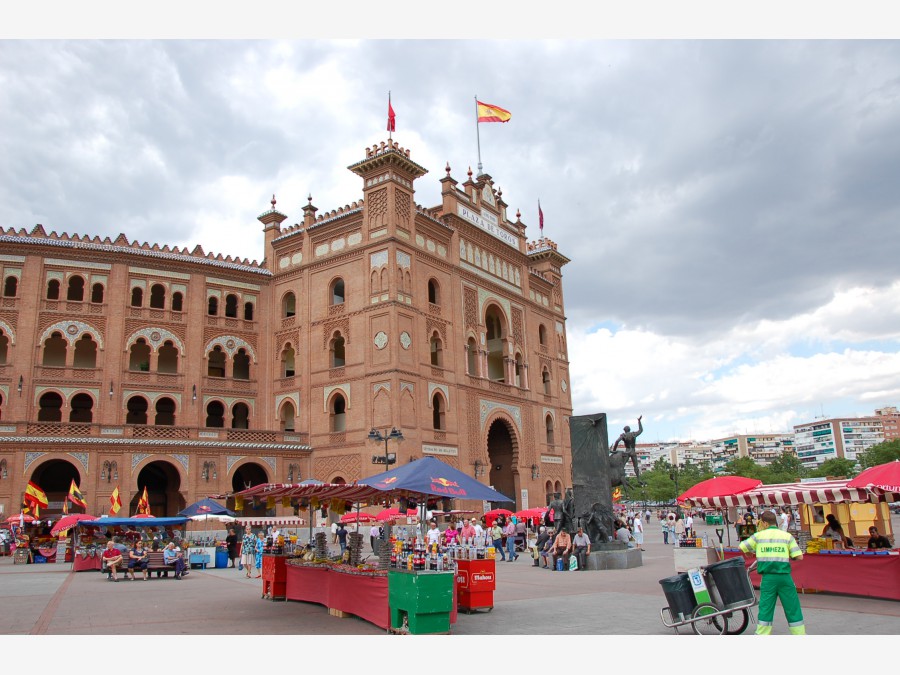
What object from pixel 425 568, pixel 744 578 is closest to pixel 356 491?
pixel 425 568

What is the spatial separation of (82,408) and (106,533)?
9.23 meters

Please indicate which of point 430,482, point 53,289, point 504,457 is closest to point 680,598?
point 430,482

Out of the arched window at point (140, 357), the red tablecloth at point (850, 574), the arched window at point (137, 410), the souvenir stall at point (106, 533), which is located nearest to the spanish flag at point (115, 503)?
the souvenir stall at point (106, 533)

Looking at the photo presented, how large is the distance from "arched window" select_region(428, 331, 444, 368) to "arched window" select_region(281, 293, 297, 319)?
771 centimetres

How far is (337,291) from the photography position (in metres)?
39.3

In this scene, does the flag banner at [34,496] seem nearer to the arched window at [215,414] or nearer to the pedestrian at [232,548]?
the pedestrian at [232,548]

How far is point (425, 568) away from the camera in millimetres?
10391

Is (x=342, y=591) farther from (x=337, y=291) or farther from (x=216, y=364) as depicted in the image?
(x=216, y=364)

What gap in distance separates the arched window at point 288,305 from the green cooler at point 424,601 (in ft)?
100

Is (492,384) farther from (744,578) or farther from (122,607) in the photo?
(744,578)

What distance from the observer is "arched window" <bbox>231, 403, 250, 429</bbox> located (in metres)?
38.6

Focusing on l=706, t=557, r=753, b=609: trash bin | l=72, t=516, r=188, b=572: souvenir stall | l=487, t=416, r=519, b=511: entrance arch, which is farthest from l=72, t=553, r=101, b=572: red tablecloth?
l=487, t=416, r=519, b=511: entrance arch

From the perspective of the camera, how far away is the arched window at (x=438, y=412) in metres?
36.2

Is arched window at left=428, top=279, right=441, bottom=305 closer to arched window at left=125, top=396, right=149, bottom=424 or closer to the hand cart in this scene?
arched window at left=125, top=396, right=149, bottom=424
